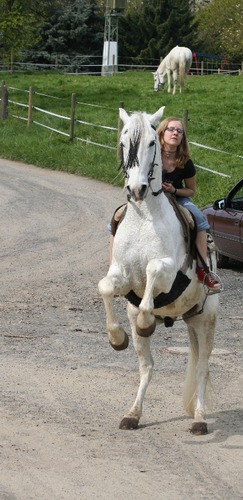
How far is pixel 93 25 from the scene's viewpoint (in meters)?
68.3

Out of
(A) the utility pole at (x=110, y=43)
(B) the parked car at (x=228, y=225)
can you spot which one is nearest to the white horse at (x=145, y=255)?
(B) the parked car at (x=228, y=225)

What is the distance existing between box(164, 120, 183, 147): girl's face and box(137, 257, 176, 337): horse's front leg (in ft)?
3.34

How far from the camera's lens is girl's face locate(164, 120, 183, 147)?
8.09 metres

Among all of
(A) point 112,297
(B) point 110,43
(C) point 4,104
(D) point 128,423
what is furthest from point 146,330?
(B) point 110,43

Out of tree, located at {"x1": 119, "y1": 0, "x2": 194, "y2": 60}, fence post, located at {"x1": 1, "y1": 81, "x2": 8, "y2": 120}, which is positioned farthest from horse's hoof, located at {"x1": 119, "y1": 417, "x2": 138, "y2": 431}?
tree, located at {"x1": 119, "y1": 0, "x2": 194, "y2": 60}

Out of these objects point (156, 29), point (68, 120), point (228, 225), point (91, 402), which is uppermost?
point (91, 402)

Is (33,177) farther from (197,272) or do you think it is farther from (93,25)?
(93,25)

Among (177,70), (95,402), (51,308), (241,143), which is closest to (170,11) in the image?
(177,70)

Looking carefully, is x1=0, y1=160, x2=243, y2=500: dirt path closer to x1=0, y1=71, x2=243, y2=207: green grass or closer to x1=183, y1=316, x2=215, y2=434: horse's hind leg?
x1=183, y1=316, x2=215, y2=434: horse's hind leg

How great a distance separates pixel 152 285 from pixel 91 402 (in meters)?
1.58

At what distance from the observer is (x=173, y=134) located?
8.09 m

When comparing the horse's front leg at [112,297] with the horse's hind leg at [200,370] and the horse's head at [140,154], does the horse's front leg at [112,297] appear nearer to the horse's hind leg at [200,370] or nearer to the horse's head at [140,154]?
the horse's head at [140,154]

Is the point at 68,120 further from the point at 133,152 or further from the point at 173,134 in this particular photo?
the point at 133,152

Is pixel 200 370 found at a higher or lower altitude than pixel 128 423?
higher
